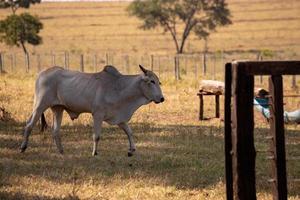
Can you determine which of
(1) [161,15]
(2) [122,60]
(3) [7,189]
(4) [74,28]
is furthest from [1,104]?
→ (4) [74,28]

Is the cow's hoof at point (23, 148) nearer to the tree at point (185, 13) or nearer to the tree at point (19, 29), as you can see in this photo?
the tree at point (19, 29)

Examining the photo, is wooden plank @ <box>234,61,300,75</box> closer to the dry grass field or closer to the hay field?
the dry grass field

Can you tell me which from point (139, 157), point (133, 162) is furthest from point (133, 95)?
point (133, 162)

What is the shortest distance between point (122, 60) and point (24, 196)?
40.6m

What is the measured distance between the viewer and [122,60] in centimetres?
4934

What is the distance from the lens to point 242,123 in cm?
686

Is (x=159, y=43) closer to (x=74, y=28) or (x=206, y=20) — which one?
(x=206, y=20)

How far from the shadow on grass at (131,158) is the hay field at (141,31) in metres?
35.3

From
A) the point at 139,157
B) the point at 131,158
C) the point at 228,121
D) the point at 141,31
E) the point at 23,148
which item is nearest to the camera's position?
the point at 228,121

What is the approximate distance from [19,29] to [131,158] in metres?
41.4

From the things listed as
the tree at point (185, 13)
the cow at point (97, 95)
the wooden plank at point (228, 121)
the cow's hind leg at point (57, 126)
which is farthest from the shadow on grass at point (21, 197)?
the tree at point (185, 13)

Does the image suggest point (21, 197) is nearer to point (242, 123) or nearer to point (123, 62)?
point (242, 123)

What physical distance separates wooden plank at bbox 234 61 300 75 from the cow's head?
5713 millimetres

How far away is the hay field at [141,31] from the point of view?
A: 64.9 metres
